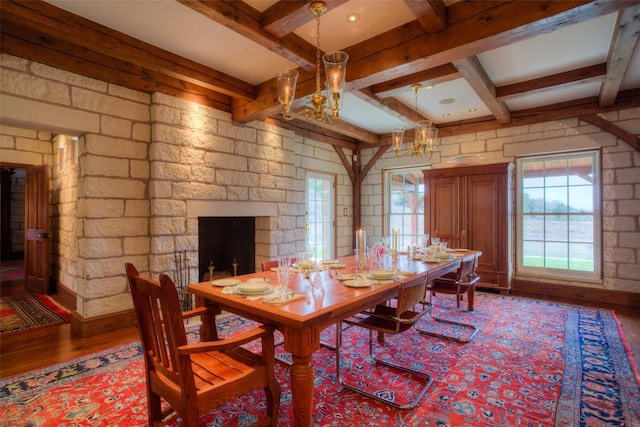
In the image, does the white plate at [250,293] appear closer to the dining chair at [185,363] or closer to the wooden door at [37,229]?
the dining chair at [185,363]

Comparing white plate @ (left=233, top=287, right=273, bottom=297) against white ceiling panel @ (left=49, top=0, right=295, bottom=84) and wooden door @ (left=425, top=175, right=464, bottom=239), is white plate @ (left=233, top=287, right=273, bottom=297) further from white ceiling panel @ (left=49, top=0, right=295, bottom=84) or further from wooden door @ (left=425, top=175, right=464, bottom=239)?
wooden door @ (left=425, top=175, right=464, bottom=239)

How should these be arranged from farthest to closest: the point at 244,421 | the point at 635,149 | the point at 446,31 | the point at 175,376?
the point at 635,149
the point at 446,31
the point at 244,421
the point at 175,376

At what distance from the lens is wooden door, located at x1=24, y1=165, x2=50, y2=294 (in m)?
4.58

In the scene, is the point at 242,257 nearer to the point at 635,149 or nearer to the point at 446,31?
the point at 446,31

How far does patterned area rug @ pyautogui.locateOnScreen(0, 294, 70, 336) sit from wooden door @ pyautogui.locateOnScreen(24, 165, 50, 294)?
0.28m

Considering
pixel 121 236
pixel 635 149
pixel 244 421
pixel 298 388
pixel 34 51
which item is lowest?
pixel 244 421

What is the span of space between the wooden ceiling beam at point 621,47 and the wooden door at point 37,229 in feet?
21.9

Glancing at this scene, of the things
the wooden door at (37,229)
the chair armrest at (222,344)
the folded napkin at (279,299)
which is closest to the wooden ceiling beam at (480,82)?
the folded napkin at (279,299)

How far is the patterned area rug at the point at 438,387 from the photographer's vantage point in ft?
6.00

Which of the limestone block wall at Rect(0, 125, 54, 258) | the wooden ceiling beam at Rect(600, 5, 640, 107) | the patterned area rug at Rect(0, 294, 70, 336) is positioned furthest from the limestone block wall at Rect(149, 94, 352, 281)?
the wooden ceiling beam at Rect(600, 5, 640, 107)

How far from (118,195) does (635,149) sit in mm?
6121

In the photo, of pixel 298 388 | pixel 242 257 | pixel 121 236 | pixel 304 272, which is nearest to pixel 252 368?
pixel 298 388

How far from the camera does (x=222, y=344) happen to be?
1.41 m

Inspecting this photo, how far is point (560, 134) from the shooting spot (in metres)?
4.42
